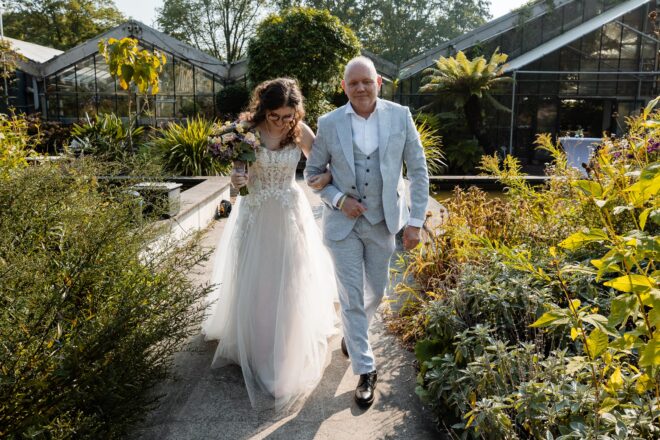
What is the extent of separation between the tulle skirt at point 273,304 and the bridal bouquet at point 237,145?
0.90 ft

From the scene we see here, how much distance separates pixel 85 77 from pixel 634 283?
21916mm

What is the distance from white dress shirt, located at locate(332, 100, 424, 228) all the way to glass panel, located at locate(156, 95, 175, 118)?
18543 mm

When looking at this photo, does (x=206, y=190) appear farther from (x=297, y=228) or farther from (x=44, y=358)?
(x=44, y=358)

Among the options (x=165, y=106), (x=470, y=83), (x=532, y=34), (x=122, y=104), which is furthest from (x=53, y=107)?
(x=532, y=34)

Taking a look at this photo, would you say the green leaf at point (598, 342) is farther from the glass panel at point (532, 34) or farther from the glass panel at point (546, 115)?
the glass panel at point (532, 34)

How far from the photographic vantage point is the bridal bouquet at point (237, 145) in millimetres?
3289

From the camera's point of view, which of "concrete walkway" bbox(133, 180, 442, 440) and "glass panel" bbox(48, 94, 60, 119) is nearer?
"concrete walkway" bbox(133, 180, 442, 440)

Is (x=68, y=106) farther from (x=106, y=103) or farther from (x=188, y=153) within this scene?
(x=188, y=153)

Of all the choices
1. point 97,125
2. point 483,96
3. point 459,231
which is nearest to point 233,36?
point 483,96

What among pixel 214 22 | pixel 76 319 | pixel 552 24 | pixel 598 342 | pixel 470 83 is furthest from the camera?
pixel 214 22

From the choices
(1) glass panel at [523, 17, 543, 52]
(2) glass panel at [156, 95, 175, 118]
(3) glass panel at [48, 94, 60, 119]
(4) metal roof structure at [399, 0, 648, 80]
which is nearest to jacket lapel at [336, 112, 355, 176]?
(4) metal roof structure at [399, 0, 648, 80]

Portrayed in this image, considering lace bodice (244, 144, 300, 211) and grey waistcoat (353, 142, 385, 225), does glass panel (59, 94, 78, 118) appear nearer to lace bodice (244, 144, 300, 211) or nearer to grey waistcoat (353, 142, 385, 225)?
lace bodice (244, 144, 300, 211)

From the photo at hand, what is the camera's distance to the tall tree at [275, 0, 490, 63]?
40938 mm

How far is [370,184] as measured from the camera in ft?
10.3
